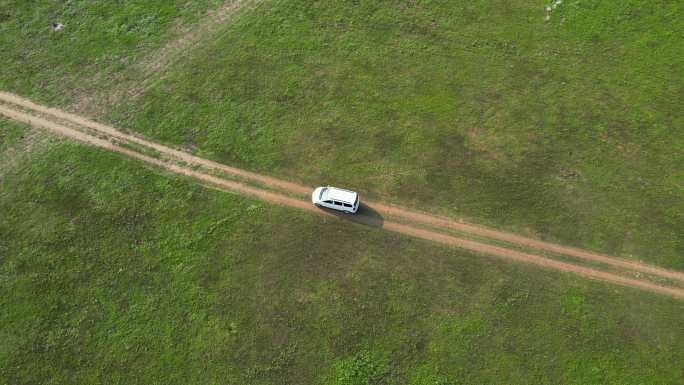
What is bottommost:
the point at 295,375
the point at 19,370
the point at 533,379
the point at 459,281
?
the point at 19,370

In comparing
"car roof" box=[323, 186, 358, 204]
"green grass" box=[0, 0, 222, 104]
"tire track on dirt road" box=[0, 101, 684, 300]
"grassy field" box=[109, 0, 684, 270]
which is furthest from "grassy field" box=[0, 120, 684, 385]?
"green grass" box=[0, 0, 222, 104]

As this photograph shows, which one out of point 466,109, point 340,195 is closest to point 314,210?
point 340,195

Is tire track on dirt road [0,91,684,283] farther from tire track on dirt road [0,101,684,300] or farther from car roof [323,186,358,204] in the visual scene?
car roof [323,186,358,204]

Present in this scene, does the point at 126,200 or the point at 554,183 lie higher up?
the point at 554,183

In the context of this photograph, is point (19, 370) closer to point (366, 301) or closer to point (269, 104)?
point (366, 301)

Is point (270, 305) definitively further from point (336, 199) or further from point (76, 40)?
point (76, 40)

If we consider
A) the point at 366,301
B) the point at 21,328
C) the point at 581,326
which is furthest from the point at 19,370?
the point at 581,326
